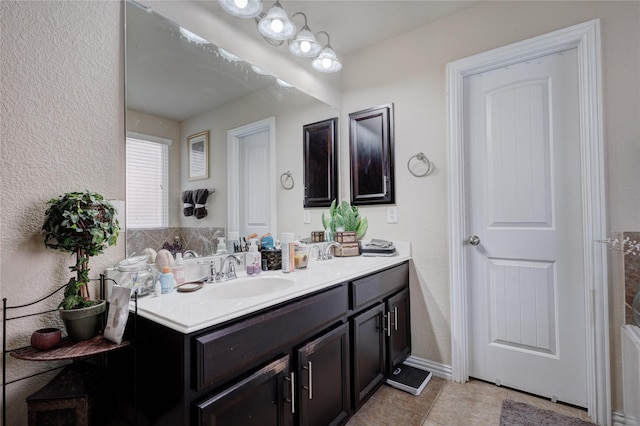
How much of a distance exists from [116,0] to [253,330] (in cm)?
147

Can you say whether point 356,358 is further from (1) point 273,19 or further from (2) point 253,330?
(1) point 273,19

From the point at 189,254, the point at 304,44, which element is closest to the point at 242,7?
the point at 304,44

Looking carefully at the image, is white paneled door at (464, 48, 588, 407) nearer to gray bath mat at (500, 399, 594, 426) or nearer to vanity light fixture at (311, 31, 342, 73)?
gray bath mat at (500, 399, 594, 426)

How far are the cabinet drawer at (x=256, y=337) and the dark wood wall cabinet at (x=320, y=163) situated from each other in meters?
1.02

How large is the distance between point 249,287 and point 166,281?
0.41 meters

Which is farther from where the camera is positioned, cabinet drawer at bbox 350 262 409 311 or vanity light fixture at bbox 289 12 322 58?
A: vanity light fixture at bbox 289 12 322 58

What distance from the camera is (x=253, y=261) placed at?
1617mm

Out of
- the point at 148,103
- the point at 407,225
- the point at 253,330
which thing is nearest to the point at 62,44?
the point at 148,103

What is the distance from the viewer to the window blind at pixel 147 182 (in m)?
1.32

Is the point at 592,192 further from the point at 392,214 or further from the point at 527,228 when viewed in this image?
the point at 392,214

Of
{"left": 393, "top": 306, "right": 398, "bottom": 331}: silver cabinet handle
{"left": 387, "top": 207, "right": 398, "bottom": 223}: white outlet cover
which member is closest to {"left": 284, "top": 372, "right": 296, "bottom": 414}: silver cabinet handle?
{"left": 393, "top": 306, "right": 398, "bottom": 331}: silver cabinet handle

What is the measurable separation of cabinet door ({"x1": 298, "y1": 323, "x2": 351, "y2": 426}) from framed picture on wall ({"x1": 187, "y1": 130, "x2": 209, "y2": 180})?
97 cm

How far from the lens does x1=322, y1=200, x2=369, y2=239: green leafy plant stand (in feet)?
7.78

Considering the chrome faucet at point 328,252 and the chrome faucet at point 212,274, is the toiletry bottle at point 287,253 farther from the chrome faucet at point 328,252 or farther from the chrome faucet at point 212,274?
the chrome faucet at point 328,252
